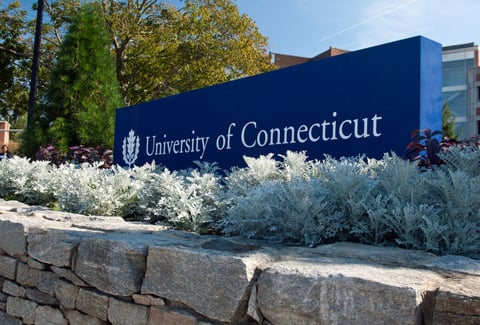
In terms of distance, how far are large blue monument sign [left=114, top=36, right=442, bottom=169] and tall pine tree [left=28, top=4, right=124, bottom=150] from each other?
2329 mm

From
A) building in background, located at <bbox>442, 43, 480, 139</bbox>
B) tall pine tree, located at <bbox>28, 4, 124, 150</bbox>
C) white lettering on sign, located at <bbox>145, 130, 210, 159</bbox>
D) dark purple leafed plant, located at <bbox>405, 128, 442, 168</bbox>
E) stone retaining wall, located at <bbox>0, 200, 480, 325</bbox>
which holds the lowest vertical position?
stone retaining wall, located at <bbox>0, 200, 480, 325</bbox>

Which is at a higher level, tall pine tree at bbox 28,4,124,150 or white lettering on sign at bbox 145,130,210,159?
tall pine tree at bbox 28,4,124,150

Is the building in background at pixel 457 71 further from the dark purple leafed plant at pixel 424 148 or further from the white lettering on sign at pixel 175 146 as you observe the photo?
the dark purple leafed plant at pixel 424 148

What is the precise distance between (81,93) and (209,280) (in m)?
5.85

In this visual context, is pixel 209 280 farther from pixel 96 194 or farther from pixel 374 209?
pixel 96 194

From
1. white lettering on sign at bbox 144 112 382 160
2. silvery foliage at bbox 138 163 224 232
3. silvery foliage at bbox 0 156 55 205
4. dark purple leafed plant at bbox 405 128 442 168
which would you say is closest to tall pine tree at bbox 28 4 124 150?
silvery foliage at bbox 0 156 55 205

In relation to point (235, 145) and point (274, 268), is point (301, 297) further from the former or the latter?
point (235, 145)

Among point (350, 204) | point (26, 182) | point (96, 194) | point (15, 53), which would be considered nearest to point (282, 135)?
point (96, 194)

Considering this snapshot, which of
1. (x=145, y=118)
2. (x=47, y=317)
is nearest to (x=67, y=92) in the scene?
(x=145, y=118)

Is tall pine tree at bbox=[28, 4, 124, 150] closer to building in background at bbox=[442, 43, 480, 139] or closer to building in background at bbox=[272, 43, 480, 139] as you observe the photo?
building in background at bbox=[272, 43, 480, 139]

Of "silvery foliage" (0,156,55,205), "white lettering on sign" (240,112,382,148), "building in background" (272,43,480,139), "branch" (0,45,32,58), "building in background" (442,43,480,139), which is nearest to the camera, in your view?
"white lettering on sign" (240,112,382,148)

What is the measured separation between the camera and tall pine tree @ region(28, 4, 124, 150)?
6.79 m

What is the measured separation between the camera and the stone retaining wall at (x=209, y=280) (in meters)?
1.36

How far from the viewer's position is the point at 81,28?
6.81 meters
